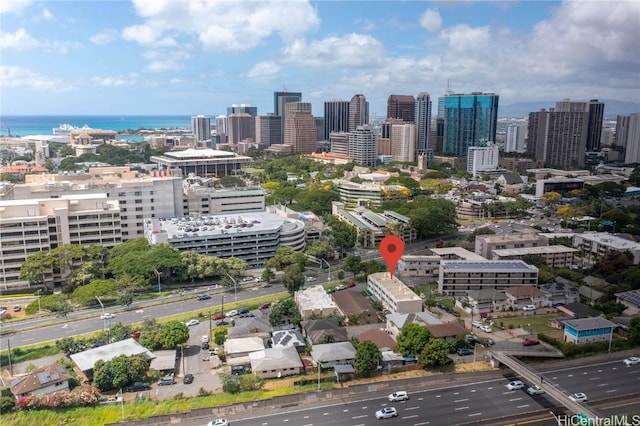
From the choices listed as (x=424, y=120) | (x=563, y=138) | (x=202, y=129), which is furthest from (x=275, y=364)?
(x=202, y=129)

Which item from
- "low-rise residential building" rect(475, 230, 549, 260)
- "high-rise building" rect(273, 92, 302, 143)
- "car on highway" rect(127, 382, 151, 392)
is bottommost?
"car on highway" rect(127, 382, 151, 392)

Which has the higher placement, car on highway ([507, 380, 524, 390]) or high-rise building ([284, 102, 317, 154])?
high-rise building ([284, 102, 317, 154])

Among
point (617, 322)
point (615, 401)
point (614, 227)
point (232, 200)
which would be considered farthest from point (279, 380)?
point (614, 227)

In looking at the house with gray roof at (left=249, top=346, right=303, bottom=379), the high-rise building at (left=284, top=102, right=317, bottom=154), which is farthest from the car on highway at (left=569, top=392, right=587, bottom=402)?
the high-rise building at (left=284, top=102, right=317, bottom=154)

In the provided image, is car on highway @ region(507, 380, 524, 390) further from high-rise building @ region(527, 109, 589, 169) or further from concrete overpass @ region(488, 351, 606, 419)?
high-rise building @ region(527, 109, 589, 169)

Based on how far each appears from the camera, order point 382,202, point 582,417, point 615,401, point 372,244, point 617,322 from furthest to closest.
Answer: point 382,202
point 372,244
point 617,322
point 615,401
point 582,417

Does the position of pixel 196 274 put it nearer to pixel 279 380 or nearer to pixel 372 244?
pixel 279 380

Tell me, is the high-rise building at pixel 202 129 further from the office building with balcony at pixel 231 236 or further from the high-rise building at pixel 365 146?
the office building with balcony at pixel 231 236
